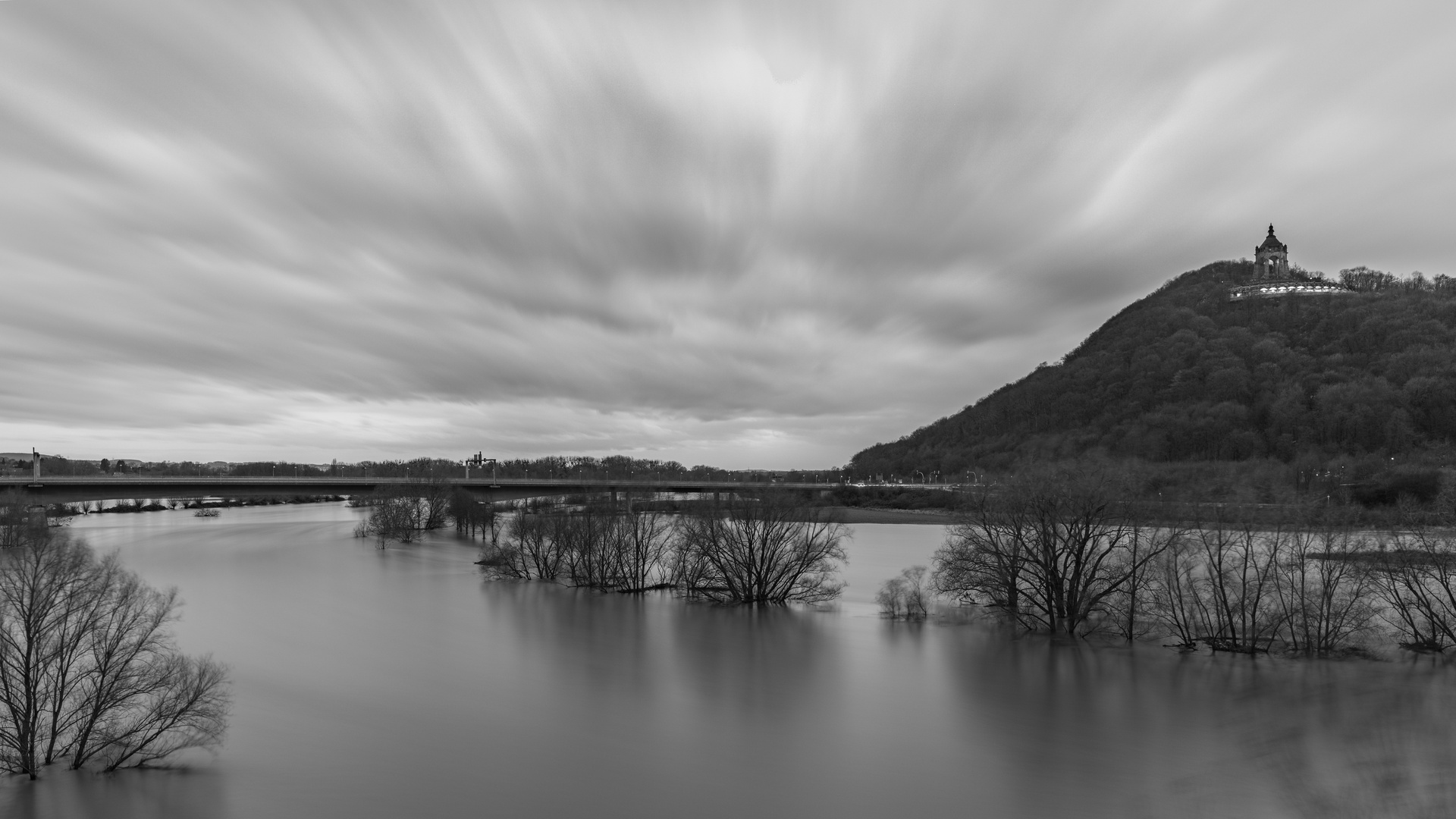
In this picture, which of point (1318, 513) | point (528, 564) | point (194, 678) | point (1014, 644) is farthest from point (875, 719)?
point (528, 564)

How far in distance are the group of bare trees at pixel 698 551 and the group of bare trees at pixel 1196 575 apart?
8.33 m

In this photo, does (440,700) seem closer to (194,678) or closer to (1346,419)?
(194,678)

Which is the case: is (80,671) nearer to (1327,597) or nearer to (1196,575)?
(1327,597)

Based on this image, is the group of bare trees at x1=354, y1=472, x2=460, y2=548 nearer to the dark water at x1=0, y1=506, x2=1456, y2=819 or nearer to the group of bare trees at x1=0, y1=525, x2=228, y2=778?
the dark water at x1=0, y1=506, x2=1456, y2=819

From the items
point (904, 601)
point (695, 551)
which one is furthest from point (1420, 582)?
point (695, 551)

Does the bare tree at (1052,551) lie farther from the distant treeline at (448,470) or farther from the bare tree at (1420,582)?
the distant treeline at (448,470)

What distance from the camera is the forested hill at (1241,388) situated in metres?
99.8

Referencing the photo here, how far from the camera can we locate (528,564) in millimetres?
52094

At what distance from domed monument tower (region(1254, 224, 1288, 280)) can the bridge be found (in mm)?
146830

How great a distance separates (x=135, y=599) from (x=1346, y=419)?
407 feet

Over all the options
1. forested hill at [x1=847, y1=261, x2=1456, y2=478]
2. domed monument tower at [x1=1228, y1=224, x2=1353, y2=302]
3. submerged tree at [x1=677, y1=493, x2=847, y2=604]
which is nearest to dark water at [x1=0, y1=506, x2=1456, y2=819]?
submerged tree at [x1=677, y1=493, x2=847, y2=604]

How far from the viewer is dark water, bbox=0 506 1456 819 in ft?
56.3

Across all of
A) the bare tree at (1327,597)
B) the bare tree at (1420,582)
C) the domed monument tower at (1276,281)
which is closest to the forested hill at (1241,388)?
the domed monument tower at (1276,281)

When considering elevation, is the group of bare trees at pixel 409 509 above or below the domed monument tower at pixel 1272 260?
below
